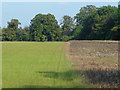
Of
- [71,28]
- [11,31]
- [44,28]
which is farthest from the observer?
[71,28]

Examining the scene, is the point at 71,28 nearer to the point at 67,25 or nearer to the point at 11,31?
the point at 67,25

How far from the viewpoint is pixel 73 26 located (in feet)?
390

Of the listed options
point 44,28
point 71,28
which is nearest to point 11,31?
point 44,28

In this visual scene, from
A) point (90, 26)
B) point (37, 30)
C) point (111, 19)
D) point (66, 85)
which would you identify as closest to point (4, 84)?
point (66, 85)

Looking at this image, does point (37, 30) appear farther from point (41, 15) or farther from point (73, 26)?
point (73, 26)

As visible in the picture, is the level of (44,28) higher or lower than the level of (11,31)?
higher

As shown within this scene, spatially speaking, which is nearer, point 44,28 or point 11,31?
point 11,31

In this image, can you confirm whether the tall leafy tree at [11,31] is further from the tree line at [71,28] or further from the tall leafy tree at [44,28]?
the tall leafy tree at [44,28]

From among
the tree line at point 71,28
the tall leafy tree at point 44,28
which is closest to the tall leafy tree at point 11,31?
the tree line at point 71,28

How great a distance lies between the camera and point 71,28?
117875 mm

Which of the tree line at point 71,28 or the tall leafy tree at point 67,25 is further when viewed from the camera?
the tall leafy tree at point 67,25

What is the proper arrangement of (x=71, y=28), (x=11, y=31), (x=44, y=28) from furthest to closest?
1. (x=71, y=28)
2. (x=44, y=28)
3. (x=11, y=31)

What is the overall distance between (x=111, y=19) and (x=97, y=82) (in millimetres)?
72917

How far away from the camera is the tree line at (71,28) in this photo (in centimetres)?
8099
